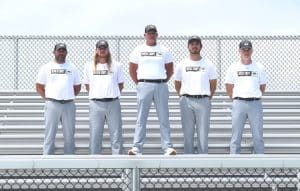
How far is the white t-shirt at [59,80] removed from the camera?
6.53 meters

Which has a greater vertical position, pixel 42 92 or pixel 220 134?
pixel 42 92

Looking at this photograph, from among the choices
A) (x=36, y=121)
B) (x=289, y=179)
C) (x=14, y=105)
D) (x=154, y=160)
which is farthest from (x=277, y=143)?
(x=154, y=160)

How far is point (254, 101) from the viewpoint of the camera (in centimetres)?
653

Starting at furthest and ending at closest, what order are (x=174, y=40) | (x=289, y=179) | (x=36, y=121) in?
(x=174, y=40) < (x=36, y=121) < (x=289, y=179)

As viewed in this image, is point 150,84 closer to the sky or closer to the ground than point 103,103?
closer to the sky

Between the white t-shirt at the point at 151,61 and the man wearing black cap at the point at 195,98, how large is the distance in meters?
0.26

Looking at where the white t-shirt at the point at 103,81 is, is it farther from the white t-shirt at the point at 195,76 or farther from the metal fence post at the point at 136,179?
the metal fence post at the point at 136,179

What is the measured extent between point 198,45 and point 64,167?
3.74 meters

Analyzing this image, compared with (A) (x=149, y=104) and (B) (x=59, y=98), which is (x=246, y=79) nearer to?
(A) (x=149, y=104)

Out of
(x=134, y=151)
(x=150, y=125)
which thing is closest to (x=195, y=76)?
(x=134, y=151)

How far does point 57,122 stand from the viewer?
6.50m

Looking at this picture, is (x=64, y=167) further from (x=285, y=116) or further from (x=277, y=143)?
(x=285, y=116)

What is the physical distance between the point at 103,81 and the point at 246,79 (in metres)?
1.49
